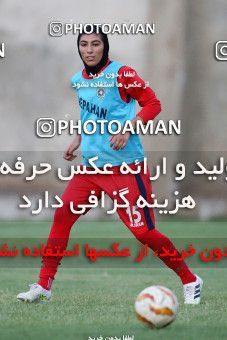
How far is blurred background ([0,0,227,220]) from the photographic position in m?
14.4

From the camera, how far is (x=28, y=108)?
15.8 meters

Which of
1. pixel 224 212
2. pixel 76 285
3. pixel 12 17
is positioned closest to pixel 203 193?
pixel 224 212

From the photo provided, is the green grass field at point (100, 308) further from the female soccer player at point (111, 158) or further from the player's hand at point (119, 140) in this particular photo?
the player's hand at point (119, 140)

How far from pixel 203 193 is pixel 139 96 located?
9854 millimetres

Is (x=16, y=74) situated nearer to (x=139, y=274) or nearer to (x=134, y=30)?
(x=139, y=274)

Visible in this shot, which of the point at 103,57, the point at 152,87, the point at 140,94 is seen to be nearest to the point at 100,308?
the point at 140,94

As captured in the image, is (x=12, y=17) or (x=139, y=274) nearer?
(x=139, y=274)

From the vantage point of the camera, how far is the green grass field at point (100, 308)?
229 inches

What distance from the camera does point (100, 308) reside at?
6766 mm

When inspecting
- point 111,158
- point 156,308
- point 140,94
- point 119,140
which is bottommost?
point 156,308

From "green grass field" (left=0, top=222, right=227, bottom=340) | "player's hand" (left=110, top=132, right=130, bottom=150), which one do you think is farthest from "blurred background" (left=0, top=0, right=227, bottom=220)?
"player's hand" (left=110, top=132, right=130, bottom=150)

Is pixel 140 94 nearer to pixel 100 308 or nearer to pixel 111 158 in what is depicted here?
pixel 111 158

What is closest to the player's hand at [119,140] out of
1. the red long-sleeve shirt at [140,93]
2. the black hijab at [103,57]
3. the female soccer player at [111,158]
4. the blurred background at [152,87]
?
the female soccer player at [111,158]

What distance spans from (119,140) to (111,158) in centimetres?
26
